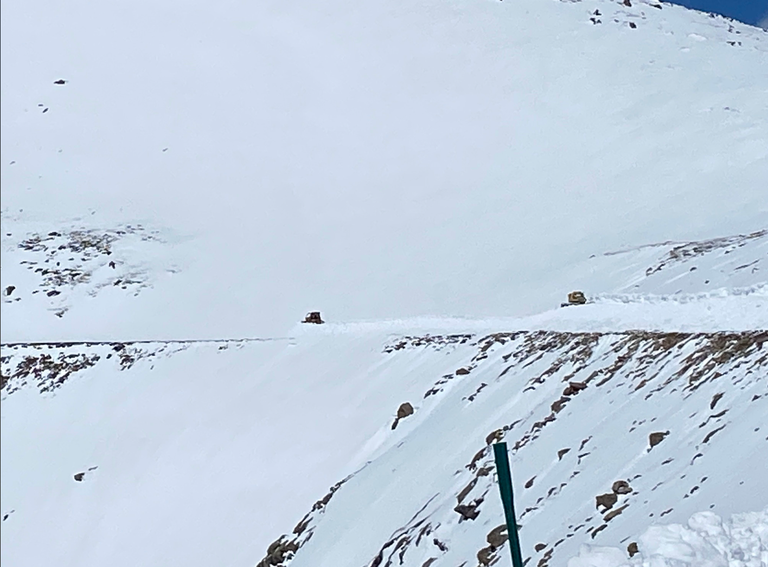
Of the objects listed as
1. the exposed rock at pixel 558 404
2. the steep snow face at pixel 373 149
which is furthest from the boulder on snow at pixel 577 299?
the exposed rock at pixel 558 404

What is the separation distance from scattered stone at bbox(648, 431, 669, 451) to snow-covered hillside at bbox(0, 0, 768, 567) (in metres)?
0.07

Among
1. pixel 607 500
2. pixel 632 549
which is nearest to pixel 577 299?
pixel 607 500

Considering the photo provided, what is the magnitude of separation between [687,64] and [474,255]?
16565mm

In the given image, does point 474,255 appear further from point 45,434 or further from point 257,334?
point 45,434

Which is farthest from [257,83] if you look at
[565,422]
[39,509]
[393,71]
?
[39,509]

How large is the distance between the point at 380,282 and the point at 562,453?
15.0 m

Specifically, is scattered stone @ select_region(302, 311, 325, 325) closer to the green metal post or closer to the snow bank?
the snow bank

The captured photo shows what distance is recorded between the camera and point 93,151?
34.8 m

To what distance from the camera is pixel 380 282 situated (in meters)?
24.8

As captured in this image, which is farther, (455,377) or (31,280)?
(31,280)

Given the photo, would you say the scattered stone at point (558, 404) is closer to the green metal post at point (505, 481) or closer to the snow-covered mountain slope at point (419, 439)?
the snow-covered mountain slope at point (419, 439)

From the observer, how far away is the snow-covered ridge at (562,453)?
845 cm

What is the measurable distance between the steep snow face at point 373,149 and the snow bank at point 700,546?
11171 mm

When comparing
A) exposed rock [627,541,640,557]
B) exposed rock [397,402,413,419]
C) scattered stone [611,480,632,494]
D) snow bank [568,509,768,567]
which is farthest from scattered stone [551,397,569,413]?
exposed rock [627,541,640,557]
